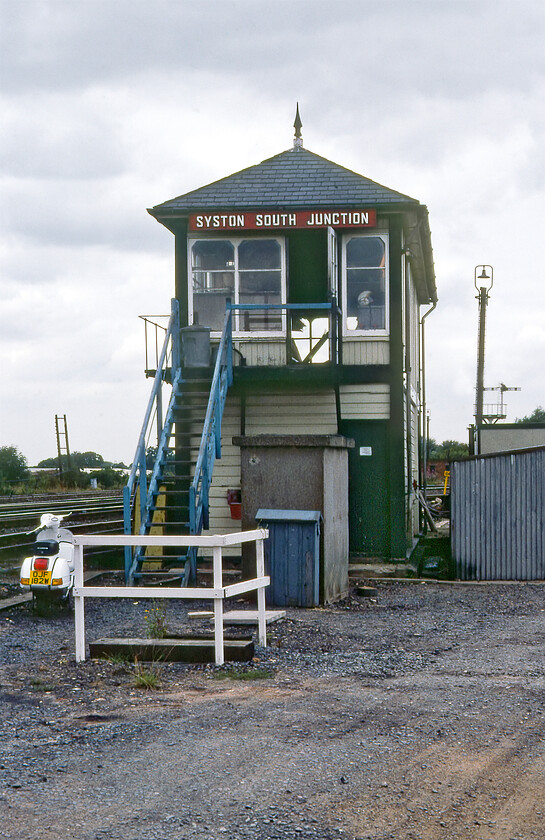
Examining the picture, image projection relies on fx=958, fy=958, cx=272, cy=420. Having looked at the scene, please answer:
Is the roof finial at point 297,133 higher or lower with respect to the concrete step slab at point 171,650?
higher

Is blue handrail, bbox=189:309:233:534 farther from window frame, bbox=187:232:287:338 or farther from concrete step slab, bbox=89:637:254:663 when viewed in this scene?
concrete step slab, bbox=89:637:254:663

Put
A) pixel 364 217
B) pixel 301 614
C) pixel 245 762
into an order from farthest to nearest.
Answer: pixel 364 217 → pixel 301 614 → pixel 245 762

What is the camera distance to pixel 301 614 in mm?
10688

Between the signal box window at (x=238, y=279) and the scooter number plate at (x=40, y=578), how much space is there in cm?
676

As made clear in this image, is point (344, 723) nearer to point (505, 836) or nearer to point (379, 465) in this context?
point (505, 836)

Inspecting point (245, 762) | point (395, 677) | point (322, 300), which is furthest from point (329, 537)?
point (245, 762)

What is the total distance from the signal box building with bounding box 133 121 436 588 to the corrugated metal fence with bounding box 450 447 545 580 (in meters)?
1.06

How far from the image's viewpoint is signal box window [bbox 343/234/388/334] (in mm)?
16062

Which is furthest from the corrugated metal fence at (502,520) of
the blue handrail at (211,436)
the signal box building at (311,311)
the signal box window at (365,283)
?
the blue handrail at (211,436)

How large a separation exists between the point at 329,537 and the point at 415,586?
119 inches

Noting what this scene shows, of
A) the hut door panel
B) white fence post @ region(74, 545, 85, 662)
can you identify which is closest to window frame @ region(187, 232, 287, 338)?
the hut door panel

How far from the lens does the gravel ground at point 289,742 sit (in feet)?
14.2

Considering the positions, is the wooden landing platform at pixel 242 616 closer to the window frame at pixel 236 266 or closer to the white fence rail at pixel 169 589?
the white fence rail at pixel 169 589

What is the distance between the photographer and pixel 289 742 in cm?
549
